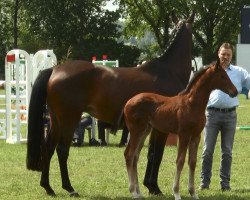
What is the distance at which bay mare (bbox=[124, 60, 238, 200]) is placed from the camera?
26.9 ft

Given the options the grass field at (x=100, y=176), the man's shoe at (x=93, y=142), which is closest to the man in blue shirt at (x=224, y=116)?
the grass field at (x=100, y=176)

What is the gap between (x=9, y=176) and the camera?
10.9 metres

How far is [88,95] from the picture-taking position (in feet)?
30.0

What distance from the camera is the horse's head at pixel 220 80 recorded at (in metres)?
8.21

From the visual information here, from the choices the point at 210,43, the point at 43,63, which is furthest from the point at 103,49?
the point at 43,63

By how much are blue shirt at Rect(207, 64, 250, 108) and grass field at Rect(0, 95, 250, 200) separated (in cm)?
122

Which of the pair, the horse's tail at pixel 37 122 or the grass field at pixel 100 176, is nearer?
the grass field at pixel 100 176

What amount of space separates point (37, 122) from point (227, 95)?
2660 mm

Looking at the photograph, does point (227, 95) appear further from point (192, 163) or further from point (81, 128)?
point (81, 128)

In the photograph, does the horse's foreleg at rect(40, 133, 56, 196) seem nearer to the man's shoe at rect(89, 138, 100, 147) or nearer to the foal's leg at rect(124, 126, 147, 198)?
the foal's leg at rect(124, 126, 147, 198)

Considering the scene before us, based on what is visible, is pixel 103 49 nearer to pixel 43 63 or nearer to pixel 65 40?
pixel 65 40

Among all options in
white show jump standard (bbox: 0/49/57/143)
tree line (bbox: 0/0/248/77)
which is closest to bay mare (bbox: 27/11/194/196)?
white show jump standard (bbox: 0/49/57/143)

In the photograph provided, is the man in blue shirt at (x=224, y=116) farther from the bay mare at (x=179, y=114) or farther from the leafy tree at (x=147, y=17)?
the leafy tree at (x=147, y=17)

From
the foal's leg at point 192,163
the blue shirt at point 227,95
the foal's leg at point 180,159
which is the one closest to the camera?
the foal's leg at point 180,159
